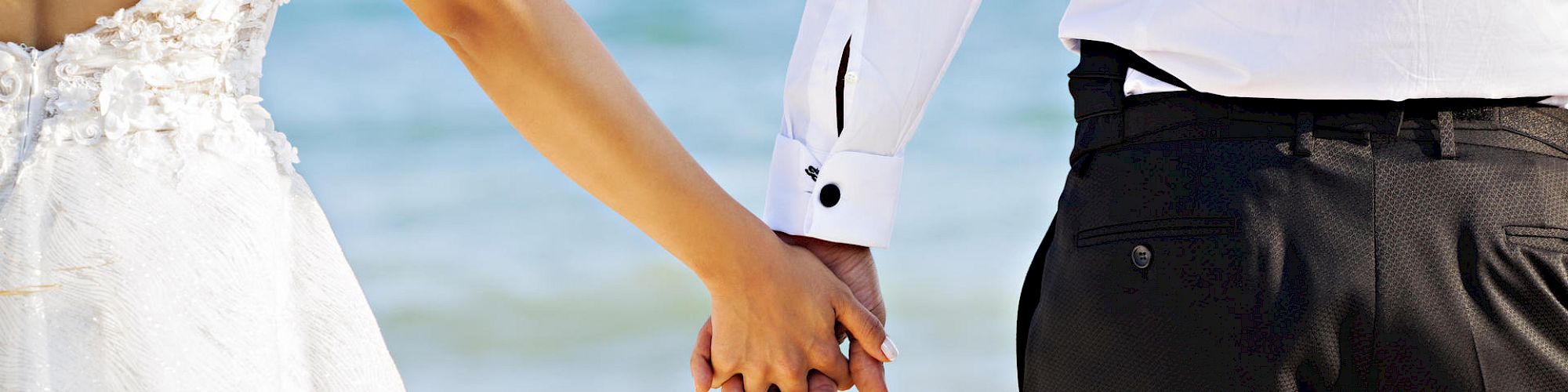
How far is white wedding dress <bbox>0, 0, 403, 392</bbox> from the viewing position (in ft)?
3.77

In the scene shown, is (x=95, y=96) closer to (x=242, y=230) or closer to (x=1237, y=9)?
(x=242, y=230)

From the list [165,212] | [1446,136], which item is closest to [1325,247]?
[1446,136]

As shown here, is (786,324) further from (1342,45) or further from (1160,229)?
(1342,45)

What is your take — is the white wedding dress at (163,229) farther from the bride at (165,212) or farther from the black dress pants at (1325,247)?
the black dress pants at (1325,247)

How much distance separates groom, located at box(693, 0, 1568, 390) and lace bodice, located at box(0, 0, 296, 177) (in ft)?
2.68

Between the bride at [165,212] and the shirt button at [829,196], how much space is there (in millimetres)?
654

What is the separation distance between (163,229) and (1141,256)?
887mm

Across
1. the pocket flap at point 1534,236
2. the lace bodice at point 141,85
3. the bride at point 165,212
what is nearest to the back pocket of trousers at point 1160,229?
the pocket flap at point 1534,236

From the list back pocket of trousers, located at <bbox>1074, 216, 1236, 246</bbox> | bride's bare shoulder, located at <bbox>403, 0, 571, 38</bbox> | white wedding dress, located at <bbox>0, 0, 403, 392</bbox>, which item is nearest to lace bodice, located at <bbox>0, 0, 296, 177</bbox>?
white wedding dress, located at <bbox>0, 0, 403, 392</bbox>

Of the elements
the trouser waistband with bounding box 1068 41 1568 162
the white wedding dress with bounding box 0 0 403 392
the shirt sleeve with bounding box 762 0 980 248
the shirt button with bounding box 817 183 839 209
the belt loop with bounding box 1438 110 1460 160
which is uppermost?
the shirt sleeve with bounding box 762 0 980 248

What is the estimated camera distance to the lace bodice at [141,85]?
3.92 feet

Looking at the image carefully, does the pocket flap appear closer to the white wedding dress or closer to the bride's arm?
the bride's arm

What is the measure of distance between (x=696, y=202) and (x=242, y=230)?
2.09ft

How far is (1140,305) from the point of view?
4.98ft
